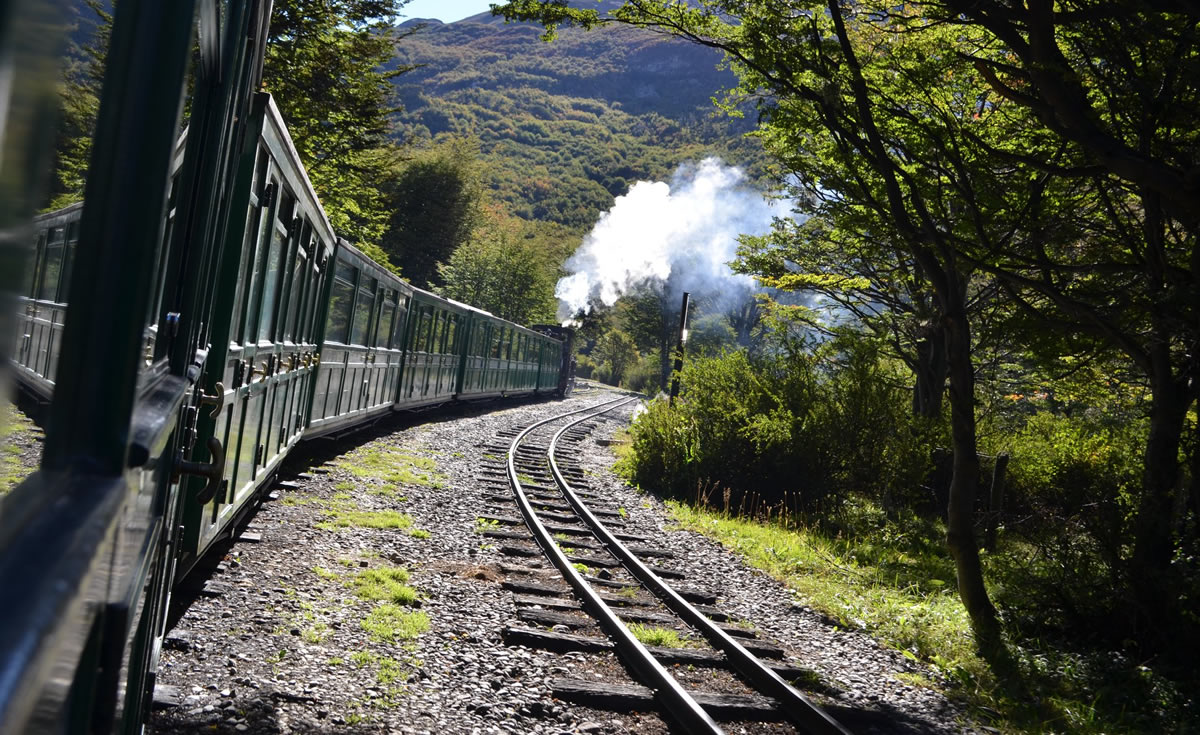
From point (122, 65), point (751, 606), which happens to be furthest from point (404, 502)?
point (122, 65)

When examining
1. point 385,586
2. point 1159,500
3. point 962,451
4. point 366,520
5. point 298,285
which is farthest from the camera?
point 366,520

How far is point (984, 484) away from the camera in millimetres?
14938

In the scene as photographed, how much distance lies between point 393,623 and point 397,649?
1.29ft

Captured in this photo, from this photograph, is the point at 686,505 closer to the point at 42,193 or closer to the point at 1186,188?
the point at 1186,188

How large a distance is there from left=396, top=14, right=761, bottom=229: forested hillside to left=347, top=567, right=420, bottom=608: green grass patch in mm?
96279

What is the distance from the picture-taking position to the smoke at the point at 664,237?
50250 millimetres

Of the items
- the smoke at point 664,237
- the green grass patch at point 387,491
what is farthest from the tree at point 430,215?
the green grass patch at point 387,491

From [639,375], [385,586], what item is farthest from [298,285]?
[639,375]

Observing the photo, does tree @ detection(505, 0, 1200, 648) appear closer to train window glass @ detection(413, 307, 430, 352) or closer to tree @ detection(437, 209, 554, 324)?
train window glass @ detection(413, 307, 430, 352)

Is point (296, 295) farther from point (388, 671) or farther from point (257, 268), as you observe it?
point (388, 671)

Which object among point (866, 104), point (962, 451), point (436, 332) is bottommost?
point (962, 451)

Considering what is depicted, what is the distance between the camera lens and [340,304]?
1079cm

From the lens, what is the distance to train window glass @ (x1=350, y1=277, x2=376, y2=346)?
38.8 feet

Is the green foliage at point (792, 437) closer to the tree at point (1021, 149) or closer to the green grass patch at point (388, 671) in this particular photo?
the tree at point (1021, 149)
